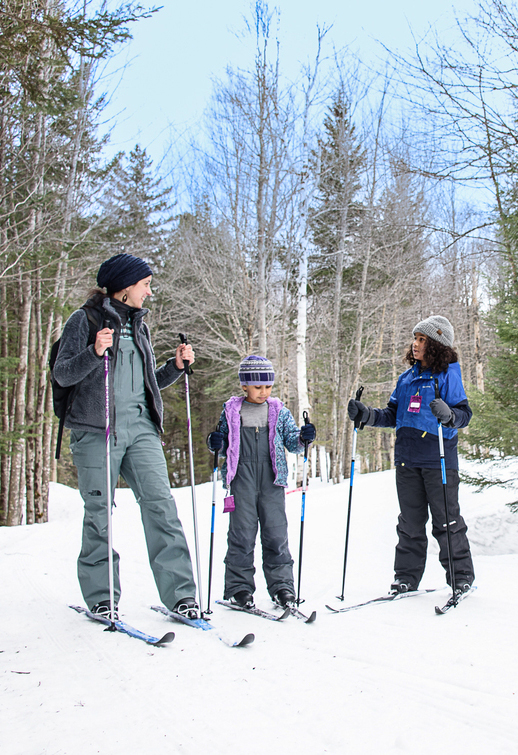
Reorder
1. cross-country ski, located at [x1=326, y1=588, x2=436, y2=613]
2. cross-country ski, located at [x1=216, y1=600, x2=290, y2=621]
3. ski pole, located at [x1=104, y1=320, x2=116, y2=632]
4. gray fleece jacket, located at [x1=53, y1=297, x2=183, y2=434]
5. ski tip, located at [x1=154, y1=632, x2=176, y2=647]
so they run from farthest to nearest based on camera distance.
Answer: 1. cross-country ski, located at [x1=326, y1=588, x2=436, y2=613]
2. cross-country ski, located at [x1=216, y1=600, x2=290, y2=621]
3. gray fleece jacket, located at [x1=53, y1=297, x2=183, y2=434]
4. ski pole, located at [x1=104, y1=320, x2=116, y2=632]
5. ski tip, located at [x1=154, y1=632, x2=176, y2=647]

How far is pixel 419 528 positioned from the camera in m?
4.03

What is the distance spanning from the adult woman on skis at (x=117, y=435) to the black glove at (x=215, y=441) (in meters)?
0.45

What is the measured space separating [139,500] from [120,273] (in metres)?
1.42

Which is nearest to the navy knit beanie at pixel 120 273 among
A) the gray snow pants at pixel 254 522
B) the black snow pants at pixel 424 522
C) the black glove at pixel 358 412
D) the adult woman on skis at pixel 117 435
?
the adult woman on skis at pixel 117 435

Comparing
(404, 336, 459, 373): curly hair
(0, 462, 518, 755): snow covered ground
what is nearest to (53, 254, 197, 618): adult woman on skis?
(0, 462, 518, 755): snow covered ground

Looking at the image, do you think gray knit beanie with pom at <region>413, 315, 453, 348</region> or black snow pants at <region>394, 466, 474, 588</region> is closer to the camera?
black snow pants at <region>394, 466, 474, 588</region>

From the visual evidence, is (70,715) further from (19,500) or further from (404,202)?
(404,202)

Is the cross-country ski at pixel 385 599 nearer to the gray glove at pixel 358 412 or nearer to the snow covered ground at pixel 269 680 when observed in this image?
the snow covered ground at pixel 269 680

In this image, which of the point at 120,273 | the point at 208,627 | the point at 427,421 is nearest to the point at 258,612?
the point at 208,627

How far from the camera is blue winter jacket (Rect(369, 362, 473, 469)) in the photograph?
3924mm

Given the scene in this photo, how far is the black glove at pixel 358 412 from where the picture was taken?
400 centimetres

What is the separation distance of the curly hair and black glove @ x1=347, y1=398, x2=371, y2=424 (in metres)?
0.59

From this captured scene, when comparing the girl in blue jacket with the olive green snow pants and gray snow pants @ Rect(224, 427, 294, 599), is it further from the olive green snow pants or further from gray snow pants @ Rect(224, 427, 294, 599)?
the olive green snow pants

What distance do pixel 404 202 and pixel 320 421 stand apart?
1103 centimetres
